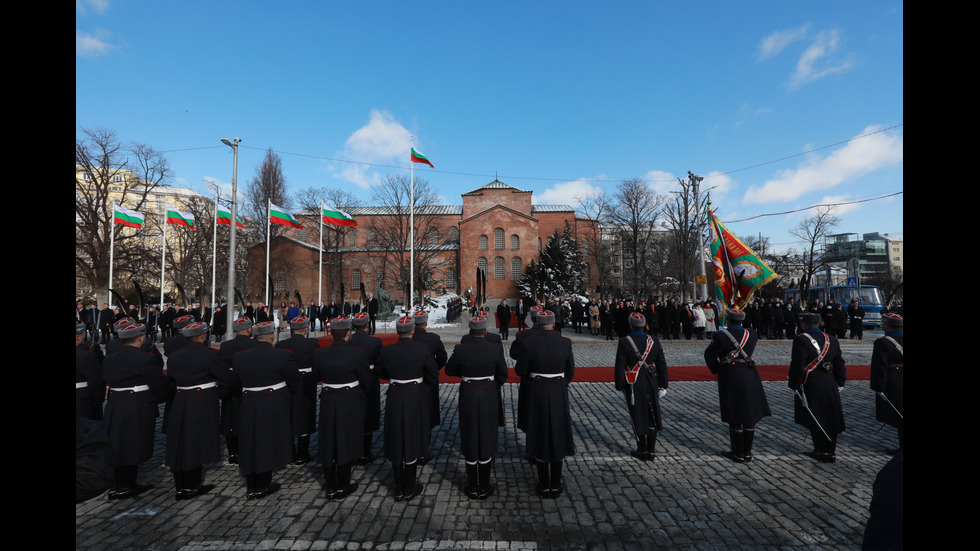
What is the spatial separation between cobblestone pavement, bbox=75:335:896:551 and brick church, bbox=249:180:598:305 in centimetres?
4269

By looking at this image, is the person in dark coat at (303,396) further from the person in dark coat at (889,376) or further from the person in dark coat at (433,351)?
the person in dark coat at (889,376)

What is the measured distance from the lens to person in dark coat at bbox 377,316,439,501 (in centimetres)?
468

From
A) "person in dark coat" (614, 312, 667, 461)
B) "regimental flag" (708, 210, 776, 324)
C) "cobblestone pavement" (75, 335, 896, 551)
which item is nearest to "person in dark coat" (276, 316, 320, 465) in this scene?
"cobblestone pavement" (75, 335, 896, 551)

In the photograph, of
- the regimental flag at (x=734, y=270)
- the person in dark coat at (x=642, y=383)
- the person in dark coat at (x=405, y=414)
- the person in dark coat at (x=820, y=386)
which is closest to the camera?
the person in dark coat at (x=405, y=414)

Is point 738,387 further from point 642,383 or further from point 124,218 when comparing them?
point 124,218

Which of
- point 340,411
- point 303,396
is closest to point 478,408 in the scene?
point 340,411

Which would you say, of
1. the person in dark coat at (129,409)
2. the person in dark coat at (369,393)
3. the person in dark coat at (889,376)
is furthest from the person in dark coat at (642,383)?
the person in dark coat at (129,409)

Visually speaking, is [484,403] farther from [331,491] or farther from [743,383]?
[743,383]

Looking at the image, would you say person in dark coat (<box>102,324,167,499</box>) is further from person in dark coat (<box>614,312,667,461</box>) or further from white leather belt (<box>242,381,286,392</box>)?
person in dark coat (<box>614,312,667,461</box>)

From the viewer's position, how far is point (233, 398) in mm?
5730

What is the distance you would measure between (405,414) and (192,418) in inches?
91.1

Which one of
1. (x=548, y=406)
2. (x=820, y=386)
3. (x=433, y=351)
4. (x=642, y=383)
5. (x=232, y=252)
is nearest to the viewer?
(x=548, y=406)

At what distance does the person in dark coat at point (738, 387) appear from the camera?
565cm

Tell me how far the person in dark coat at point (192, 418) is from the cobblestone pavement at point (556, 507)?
28 centimetres
